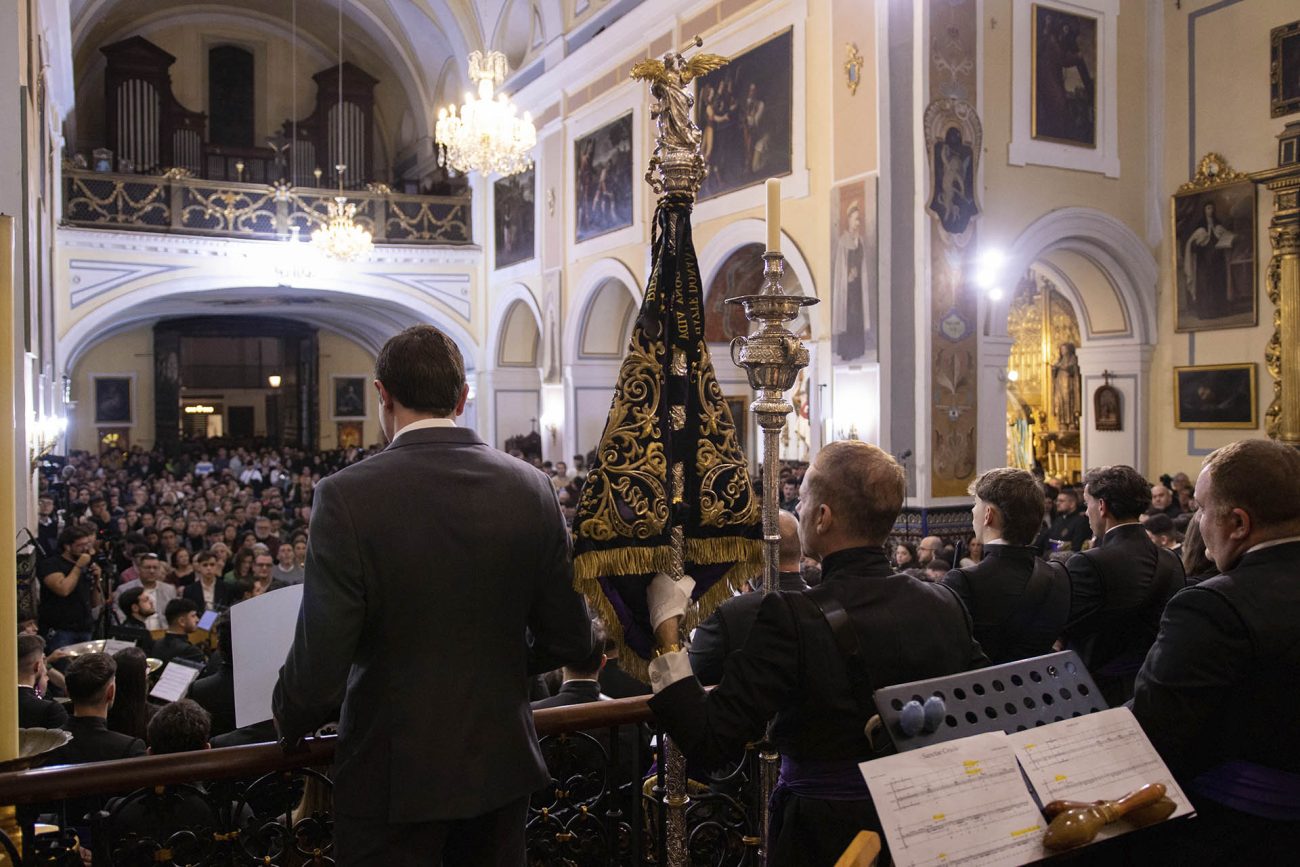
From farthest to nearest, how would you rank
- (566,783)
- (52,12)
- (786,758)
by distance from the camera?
(52,12) < (566,783) < (786,758)

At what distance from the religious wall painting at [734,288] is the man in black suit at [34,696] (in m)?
9.95

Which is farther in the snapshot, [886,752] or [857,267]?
[857,267]

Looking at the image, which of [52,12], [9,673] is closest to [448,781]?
[9,673]

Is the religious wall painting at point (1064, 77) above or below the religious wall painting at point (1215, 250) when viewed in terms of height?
above

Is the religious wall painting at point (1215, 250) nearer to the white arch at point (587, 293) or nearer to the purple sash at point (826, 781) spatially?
the white arch at point (587, 293)

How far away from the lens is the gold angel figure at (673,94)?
8.59 ft

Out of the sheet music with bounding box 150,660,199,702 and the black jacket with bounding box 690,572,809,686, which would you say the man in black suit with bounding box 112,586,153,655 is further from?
the black jacket with bounding box 690,572,809,686

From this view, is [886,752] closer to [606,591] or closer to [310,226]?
[606,591]

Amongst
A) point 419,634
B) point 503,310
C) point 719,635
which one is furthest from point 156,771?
point 503,310

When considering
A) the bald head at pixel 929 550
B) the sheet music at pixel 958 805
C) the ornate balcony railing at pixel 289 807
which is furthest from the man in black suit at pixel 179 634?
the bald head at pixel 929 550

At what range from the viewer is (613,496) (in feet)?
8.09

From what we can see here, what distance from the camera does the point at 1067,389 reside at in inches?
598

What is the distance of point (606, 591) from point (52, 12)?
1267cm

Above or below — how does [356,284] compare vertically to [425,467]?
above
